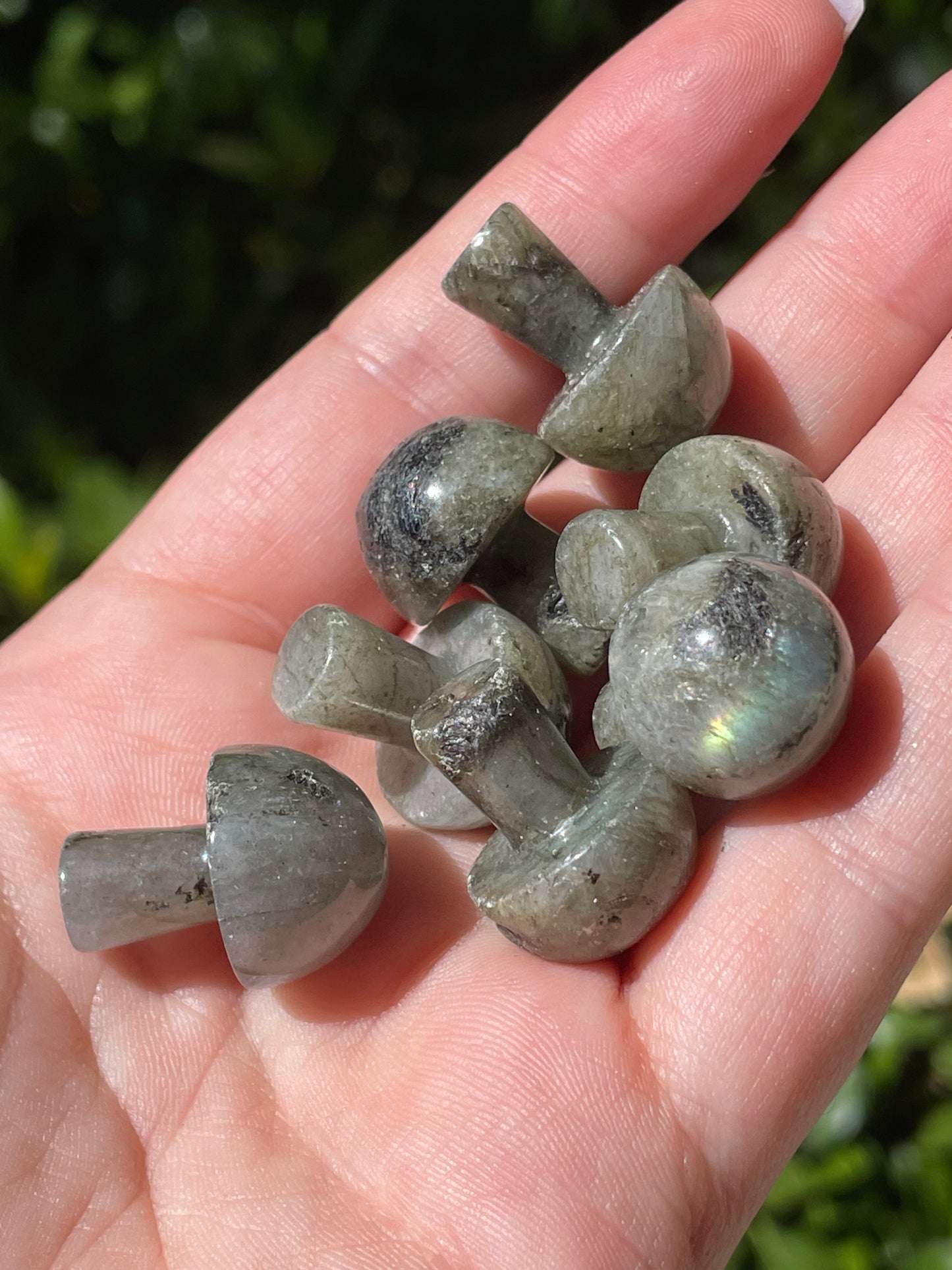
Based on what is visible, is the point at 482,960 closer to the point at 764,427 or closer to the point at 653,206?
the point at 764,427

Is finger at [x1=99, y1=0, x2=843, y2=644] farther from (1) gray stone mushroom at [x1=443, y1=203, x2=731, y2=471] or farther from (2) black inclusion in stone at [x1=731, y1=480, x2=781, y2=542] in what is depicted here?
(2) black inclusion in stone at [x1=731, y1=480, x2=781, y2=542]

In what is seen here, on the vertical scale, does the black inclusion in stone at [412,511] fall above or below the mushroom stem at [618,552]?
below

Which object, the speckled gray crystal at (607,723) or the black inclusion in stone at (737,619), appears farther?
the speckled gray crystal at (607,723)

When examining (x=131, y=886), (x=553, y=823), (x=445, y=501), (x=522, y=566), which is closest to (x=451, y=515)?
(x=445, y=501)

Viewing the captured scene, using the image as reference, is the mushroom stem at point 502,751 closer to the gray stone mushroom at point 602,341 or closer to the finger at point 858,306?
the gray stone mushroom at point 602,341

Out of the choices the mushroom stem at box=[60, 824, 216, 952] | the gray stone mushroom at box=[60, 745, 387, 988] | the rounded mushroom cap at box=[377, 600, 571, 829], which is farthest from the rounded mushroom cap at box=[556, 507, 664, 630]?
the mushroom stem at box=[60, 824, 216, 952]

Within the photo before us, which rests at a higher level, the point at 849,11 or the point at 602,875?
the point at 849,11

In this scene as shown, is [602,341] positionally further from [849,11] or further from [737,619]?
[849,11]

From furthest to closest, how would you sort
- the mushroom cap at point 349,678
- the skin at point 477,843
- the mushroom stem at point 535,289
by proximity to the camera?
the mushroom stem at point 535,289 → the mushroom cap at point 349,678 → the skin at point 477,843

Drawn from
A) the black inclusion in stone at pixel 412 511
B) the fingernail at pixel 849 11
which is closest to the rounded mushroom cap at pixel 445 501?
the black inclusion in stone at pixel 412 511
